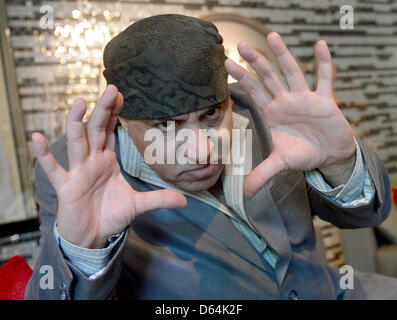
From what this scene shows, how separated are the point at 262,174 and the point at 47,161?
0.29 metres

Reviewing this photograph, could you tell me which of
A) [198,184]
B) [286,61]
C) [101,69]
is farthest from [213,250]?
[101,69]

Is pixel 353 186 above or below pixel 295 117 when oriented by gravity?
below

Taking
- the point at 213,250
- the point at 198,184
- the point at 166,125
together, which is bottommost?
the point at 213,250

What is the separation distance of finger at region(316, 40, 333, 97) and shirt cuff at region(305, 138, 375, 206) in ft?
0.37

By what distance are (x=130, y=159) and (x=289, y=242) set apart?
12.7 inches

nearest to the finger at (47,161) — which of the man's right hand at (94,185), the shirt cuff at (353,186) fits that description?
the man's right hand at (94,185)

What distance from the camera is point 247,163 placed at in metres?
0.65

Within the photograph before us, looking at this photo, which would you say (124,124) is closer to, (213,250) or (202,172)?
(202,172)

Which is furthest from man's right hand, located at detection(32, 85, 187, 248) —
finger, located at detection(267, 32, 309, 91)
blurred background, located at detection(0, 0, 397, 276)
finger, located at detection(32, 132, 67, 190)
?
blurred background, located at detection(0, 0, 397, 276)

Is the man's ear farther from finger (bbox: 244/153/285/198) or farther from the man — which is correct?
finger (bbox: 244/153/285/198)

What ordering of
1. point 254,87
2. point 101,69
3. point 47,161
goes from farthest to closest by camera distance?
point 101,69 → point 254,87 → point 47,161

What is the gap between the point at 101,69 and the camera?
0.83 m

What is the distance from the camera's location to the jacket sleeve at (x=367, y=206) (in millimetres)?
558
